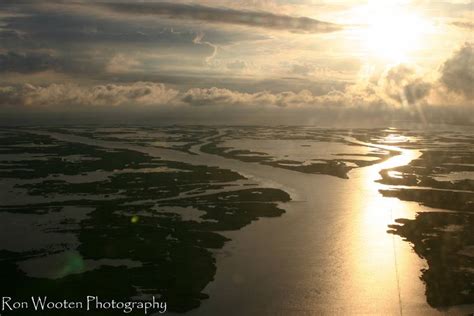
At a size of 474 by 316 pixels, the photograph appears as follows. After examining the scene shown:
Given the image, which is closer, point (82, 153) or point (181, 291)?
point (181, 291)

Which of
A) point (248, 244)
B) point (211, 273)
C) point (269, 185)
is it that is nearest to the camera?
point (211, 273)

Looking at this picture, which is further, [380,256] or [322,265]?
[380,256]

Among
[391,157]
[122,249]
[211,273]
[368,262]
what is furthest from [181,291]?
[391,157]

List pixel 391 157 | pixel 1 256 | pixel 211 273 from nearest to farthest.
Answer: pixel 211 273 → pixel 1 256 → pixel 391 157

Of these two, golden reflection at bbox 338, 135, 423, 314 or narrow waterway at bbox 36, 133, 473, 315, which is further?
golden reflection at bbox 338, 135, 423, 314

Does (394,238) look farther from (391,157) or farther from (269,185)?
(391,157)

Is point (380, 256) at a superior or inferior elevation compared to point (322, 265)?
inferior

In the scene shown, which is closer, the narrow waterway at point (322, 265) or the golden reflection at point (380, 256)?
the narrow waterway at point (322, 265)
